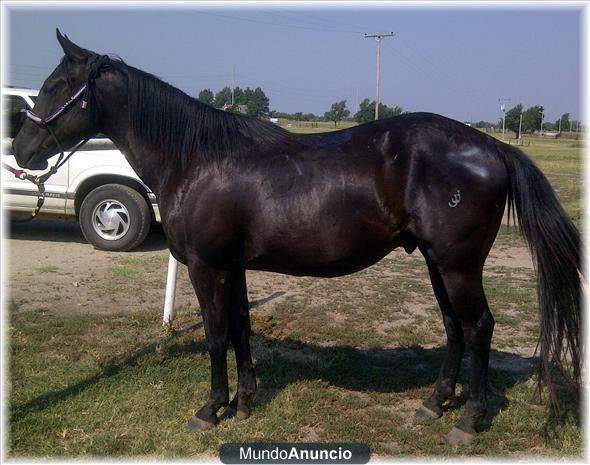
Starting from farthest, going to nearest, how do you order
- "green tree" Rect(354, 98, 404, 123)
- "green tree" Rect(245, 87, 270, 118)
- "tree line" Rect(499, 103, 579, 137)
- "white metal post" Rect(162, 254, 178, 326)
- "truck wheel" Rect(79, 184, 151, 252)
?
1. "tree line" Rect(499, 103, 579, 137)
2. "green tree" Rect(354, 98, 404, 123)
3. "green tree" Rect(245, 87, 270, 118)
4. "truck wheel" Rect(79, 184, 151, 252)
5. "white metal post" Rect(162, 254, 178, 326)

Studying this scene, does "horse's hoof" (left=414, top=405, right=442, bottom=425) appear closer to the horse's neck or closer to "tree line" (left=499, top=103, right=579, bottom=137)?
the horse's neck

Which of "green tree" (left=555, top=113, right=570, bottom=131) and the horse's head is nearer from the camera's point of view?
the horse's head

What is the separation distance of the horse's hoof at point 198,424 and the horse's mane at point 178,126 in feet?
5.15

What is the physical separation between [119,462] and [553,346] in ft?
8.38

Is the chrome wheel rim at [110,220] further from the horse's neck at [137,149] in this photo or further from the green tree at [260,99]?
the green tree at [260,99]

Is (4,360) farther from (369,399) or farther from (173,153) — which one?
(369,399)

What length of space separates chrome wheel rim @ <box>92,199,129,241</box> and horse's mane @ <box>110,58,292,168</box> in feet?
14.6

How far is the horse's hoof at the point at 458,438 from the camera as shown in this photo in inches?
125

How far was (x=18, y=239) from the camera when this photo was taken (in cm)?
809

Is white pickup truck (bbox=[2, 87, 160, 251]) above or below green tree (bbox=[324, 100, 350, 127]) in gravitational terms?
below

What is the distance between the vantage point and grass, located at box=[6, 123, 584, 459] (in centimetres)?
314

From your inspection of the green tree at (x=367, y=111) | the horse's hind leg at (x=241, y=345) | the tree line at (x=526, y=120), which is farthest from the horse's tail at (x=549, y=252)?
the tree line at (x=526, y=120)

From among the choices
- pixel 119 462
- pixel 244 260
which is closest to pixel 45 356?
pixel 119 462

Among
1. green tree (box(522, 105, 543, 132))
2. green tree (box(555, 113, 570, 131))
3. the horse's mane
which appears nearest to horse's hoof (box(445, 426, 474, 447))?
the horse's mane
